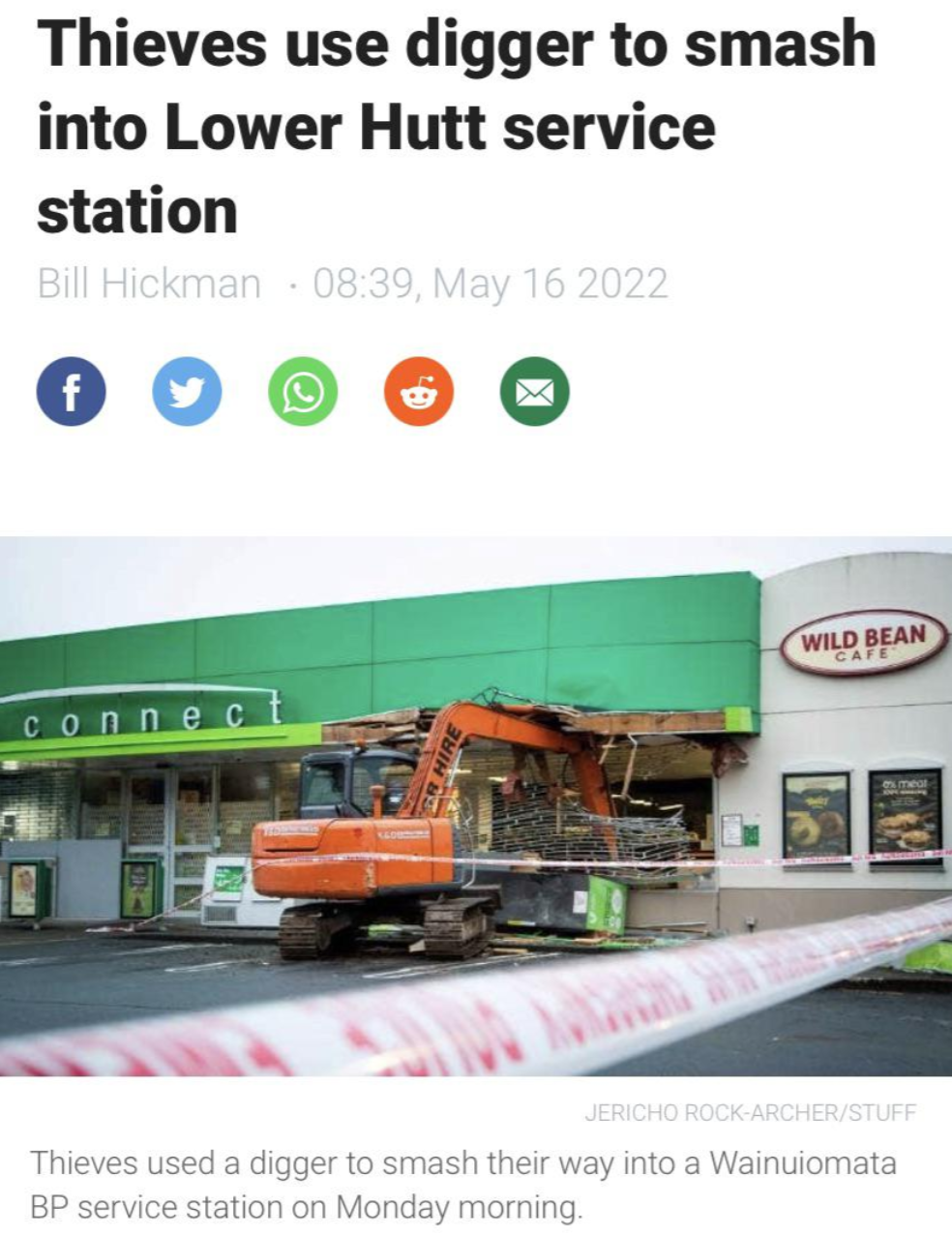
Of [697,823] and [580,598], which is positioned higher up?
[580,598]

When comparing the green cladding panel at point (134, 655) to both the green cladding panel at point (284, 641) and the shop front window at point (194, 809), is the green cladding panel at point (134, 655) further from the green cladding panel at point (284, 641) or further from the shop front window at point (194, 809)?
the shop front window at point (194, 809)

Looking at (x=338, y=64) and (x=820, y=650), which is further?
(x=820, y=650)

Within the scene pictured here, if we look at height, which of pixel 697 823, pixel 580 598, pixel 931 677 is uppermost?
pixel 580 598

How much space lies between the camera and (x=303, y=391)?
6211 millimetres

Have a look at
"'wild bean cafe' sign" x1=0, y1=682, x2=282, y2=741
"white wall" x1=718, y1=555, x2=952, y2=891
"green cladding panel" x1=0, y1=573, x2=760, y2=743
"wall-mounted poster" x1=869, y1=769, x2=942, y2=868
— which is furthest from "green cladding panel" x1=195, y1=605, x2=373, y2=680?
"wall-mounted poster" x1=869, y1=769, x2=942, y2=868

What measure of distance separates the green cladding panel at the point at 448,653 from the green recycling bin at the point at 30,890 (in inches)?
86.0

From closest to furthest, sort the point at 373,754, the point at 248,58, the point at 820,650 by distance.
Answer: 1. the point at 248,58
2. the point at 373,754
3. the point at 820,650

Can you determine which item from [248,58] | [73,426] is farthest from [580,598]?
[248,58]

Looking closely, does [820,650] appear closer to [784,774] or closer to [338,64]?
[784,774]

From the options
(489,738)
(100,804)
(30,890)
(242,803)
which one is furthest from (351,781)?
(100,804)

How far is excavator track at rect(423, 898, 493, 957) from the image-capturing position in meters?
13.6

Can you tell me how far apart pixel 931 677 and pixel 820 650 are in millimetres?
1386

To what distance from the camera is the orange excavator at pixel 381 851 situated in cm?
1344
